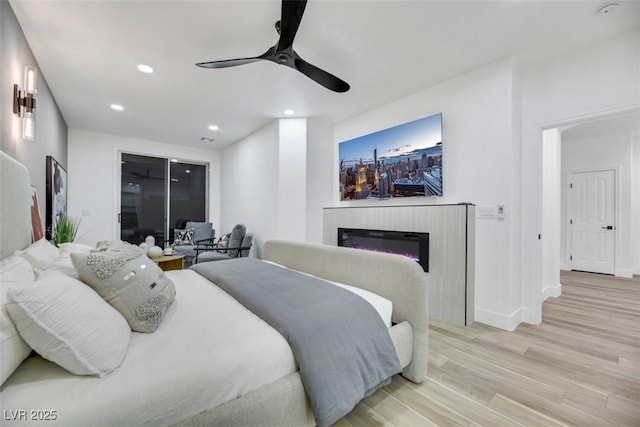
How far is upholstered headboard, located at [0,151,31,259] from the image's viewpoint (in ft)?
4.73

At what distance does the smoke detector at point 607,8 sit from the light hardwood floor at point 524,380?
271 cm

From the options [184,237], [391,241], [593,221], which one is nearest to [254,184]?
[184,237]

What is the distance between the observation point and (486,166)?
2.81 meters

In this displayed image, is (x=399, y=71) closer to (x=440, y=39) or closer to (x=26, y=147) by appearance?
(x=440, y=39)

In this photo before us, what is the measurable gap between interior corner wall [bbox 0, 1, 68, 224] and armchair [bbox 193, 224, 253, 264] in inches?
78.4

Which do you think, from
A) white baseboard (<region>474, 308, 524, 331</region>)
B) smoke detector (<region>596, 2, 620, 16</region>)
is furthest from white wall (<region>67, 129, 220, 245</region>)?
smoke detector (<region>596, 2, 620, 16</region>)

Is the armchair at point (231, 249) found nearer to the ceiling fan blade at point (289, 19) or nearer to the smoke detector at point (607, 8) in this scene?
the ceiling fan blade at point (289, 19)

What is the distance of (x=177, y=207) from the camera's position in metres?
6.11

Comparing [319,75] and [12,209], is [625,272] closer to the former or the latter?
[319,75]

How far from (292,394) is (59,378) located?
0.82 meters

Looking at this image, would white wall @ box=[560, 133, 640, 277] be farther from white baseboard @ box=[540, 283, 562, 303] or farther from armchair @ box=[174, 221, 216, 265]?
armchair @ box=[174, 221, 216, 265]

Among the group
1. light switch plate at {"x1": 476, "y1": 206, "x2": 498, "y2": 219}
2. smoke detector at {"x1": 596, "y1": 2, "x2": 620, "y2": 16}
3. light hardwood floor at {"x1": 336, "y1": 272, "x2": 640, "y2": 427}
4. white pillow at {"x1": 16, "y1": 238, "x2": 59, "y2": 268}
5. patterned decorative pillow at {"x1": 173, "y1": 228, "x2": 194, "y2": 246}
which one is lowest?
light hardwood floor at {"x1": 336, "y1": 272, "x2": 640, "y2": 427}

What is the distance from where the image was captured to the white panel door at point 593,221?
5.06 m

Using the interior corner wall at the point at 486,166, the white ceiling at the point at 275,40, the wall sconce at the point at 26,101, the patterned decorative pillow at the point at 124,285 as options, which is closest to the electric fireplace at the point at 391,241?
the interior corner wall at the point at 486,166
